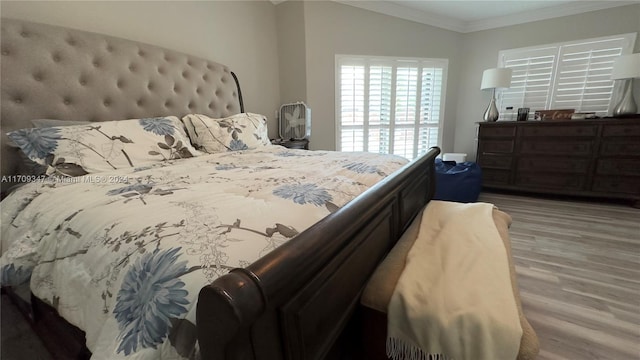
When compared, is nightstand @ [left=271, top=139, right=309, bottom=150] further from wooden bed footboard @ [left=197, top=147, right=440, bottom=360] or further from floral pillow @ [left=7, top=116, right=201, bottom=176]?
wooden bed footboard @ [left=197, top=147, right=440, bottom=360]

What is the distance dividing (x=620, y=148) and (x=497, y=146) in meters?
1.14

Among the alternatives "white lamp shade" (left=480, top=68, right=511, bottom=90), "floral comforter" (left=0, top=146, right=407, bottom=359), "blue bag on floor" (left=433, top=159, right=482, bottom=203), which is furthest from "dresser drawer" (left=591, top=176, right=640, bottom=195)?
"floral comforter" (left=0, top=146, right=407, bottom=359)

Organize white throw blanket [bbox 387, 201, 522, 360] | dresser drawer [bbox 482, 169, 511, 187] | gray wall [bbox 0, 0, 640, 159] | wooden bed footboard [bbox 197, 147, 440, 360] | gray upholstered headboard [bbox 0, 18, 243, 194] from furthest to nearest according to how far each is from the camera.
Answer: dresser drawer [bbox 482, 169, 511, 187], gray wall [bbox 0, 0, 640, 159], gray upholstered headboard [bbox 0, 18, 243, 194], white throw blanket [bbox 387, 201, 522, 360], wooden bed footboard [bbox 197, 147, 440, 360]

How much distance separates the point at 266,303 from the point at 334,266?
356 millimetres

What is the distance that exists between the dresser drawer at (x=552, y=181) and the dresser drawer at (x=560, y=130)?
0.50 m

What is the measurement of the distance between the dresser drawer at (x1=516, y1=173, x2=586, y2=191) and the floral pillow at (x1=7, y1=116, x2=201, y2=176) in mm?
3986

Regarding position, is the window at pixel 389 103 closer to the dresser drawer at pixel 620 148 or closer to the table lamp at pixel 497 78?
the table lamp at pixel 497 78

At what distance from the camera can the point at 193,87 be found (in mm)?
2525

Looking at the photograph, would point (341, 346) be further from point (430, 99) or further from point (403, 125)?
point (430, 99)

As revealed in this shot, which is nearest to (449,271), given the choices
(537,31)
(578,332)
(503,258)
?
(503,258)

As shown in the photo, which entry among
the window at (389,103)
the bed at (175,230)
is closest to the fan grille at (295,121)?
the window at (389,103)

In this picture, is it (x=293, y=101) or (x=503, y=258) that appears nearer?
(x=503, y=258)

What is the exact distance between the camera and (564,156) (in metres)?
3.29

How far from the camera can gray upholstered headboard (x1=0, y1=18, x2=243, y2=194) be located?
1553mm
